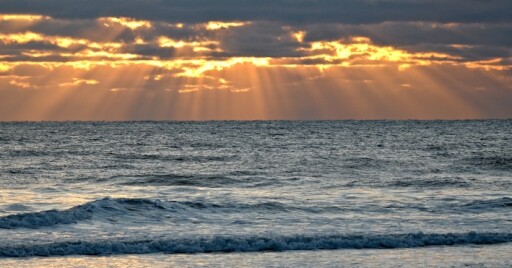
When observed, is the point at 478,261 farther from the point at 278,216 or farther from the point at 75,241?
the point at 75,241

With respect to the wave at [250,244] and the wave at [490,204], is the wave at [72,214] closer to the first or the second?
the wave at [250,244]

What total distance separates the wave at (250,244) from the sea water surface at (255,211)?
0.04 meters

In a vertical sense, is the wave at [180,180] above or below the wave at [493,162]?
above

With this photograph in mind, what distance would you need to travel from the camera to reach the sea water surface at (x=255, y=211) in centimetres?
2381

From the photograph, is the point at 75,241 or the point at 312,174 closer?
the point at 75,241

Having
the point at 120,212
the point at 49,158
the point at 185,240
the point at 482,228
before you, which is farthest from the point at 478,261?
the point at 49,158

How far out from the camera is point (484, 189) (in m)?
41.5

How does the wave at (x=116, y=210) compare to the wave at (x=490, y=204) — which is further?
the wave at (x=490, y=204)

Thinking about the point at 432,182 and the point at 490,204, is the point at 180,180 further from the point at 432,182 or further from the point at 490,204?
the point at 490,204

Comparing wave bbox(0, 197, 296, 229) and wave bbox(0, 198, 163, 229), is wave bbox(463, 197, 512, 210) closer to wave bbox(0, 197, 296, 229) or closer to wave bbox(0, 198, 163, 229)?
wave bbox(0, 197, 296, 229)

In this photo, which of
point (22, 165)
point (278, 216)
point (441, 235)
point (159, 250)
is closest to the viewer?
point (159, 250)

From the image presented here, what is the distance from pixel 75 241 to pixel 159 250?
2.95 meters

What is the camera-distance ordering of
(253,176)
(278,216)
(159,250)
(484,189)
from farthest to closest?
(253,176) → (484,189) → (278,216) → (159,250)

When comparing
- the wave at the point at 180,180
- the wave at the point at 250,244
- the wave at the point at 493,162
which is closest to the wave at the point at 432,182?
the wave at the point at 493,162
